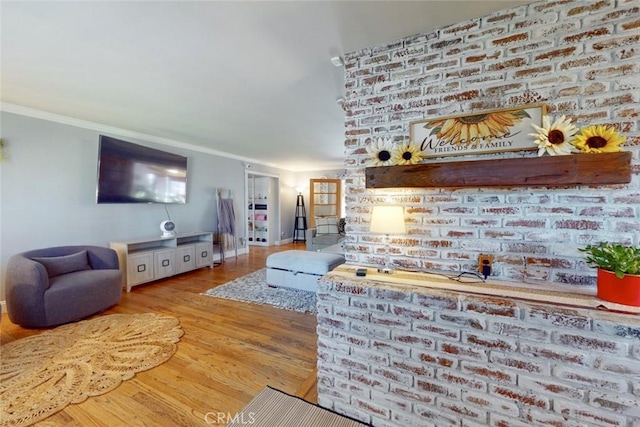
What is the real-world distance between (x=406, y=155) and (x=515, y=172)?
1.93 ft

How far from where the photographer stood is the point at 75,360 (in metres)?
1.97

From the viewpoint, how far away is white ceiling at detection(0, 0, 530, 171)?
1.50m

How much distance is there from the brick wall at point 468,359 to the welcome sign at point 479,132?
89cm

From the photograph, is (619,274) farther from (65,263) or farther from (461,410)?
(65,263)

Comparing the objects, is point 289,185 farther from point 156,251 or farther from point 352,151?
point 352,151

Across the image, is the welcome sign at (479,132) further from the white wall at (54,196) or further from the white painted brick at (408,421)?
the white wall at (54,196)

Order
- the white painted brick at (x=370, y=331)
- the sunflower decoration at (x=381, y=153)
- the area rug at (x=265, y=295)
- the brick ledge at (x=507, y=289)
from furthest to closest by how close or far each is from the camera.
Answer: the area rug at (x=265, y=295)
the sunflower decoration at (x=381, y=153)
the white painted brick at (x=370, y=331)
the brick ledge at (x=507, y=289)

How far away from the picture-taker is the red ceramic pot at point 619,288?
43.6 inches

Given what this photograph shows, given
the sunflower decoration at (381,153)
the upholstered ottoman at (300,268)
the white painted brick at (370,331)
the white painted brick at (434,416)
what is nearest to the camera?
the white painted brick at (434,416)

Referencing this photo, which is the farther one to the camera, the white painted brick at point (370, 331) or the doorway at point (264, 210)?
the doorway at point (264, 210)

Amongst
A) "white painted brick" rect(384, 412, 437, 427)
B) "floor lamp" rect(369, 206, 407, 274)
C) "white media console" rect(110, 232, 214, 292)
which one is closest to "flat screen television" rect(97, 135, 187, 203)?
"white media console" rect(110, 232, 214, 292)

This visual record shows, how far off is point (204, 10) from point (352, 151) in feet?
4.08

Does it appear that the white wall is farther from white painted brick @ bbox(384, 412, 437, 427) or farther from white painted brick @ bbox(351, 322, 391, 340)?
white painted brick @ bbox(384, 412, 437, 427)

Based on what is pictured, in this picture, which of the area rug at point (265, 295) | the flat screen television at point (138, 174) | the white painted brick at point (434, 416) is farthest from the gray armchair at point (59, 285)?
the white painted brick at point (434, 416)
